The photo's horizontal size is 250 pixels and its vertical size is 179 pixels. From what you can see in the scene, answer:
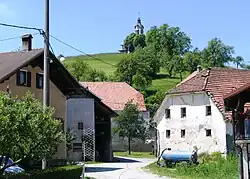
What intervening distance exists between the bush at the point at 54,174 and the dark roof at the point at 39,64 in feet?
32.2

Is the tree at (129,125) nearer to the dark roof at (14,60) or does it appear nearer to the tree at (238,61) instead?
the dark roof at (14,60)

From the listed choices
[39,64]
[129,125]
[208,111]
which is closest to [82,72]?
[129,125]

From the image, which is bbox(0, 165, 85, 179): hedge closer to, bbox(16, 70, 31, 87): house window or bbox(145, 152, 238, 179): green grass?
bbox(145, 152, 238, 179): green grass

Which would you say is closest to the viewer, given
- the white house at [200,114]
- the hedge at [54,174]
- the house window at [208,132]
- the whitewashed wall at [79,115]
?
the hedge at [54,174]

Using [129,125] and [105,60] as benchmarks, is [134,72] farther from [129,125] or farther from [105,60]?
[129,125]

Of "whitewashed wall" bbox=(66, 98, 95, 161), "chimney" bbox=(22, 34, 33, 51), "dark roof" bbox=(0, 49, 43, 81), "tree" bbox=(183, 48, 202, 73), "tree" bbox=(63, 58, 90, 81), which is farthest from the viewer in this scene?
"tree" bbox=(183, 48, 202, 73)

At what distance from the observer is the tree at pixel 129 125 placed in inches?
2349

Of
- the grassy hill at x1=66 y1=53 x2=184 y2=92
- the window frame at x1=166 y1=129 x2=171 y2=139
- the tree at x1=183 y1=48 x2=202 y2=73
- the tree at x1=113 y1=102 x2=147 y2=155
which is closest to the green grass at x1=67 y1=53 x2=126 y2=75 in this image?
the grassy hill at x1=66 y1=53 x2=184 y2=92

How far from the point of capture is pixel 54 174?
21.2m

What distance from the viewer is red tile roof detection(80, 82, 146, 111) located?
75.2 metres

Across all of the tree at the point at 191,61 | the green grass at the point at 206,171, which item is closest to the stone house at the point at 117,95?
the tree at the point at 191,61

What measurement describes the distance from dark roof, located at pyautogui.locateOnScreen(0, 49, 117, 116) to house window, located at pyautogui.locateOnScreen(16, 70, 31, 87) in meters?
0.64

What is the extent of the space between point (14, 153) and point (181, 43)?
4093 inches

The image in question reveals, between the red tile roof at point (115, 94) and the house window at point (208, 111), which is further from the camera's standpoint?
the red tile roof at point (115, 94)
